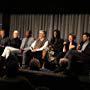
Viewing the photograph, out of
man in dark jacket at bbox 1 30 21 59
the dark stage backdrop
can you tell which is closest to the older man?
man in dark jacket at bbox 1 30 21 59

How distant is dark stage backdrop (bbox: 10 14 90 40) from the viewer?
1312 centimetres

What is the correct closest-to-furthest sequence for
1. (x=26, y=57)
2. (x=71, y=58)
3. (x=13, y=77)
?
1. (x=13, y=77)
2. (x=71, y=58)
3. (x=26, y=57)

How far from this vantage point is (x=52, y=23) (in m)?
14.1

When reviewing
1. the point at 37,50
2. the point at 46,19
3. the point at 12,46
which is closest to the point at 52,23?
the point at 46,19

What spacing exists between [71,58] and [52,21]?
409cm

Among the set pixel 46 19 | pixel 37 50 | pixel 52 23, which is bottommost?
pixel 37 50

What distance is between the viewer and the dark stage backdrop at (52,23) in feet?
43.0

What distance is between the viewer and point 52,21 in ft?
46.4

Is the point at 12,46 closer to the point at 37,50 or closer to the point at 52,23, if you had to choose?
the point at 37,50

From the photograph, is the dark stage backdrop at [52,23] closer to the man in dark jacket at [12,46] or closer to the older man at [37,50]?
the older man at [37,50]

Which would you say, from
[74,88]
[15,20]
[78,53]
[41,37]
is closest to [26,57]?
[41,37]

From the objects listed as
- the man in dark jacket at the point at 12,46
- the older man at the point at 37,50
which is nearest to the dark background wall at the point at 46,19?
the older man at the point at 37,50
